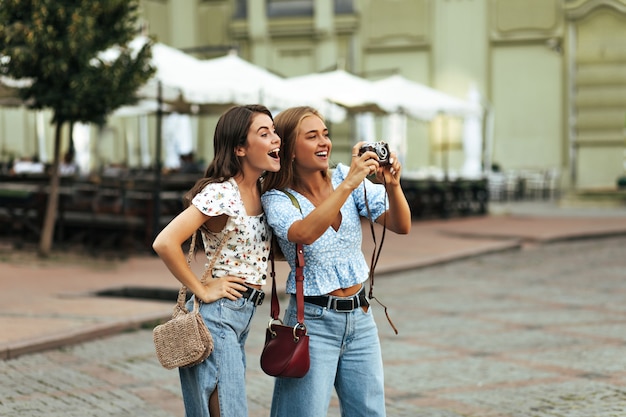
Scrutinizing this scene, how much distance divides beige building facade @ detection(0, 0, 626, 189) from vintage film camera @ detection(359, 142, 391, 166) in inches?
935

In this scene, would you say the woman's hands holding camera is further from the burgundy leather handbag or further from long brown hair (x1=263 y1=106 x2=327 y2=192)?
the burgundy leather handbag

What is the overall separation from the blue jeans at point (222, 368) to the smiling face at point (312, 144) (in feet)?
1.84

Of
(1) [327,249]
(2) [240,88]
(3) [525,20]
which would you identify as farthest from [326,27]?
(1) [327,249]

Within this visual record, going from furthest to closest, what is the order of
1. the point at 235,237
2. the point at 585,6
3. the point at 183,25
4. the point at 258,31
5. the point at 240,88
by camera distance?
the point at 183,25, the point at 258,31, the point at 585,6, the point at 240,88, the point at 235,237

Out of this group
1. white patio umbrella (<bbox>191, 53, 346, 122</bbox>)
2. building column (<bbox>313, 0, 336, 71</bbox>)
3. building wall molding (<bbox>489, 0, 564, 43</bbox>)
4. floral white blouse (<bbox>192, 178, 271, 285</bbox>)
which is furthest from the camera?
building column (<bbox>313, 0, 336, 71</bbox>)

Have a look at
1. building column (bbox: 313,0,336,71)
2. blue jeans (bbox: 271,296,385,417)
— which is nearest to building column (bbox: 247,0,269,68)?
building column (bbox: 313,0,336,71)

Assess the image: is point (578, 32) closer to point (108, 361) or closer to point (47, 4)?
point (47, 4)

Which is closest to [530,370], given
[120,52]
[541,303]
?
[541,303]

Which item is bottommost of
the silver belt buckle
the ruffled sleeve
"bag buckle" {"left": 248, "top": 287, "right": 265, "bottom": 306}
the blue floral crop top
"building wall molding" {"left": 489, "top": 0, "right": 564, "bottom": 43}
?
the silver belt buckle

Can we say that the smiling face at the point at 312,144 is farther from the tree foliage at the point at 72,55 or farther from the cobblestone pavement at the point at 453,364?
the tree foliage at the point at 72,55

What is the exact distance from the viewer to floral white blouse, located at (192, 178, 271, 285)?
4078 millimetres

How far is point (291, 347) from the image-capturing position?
407 centimetres

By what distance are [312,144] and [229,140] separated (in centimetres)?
30

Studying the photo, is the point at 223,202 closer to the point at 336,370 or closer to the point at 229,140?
the point at 229,140
